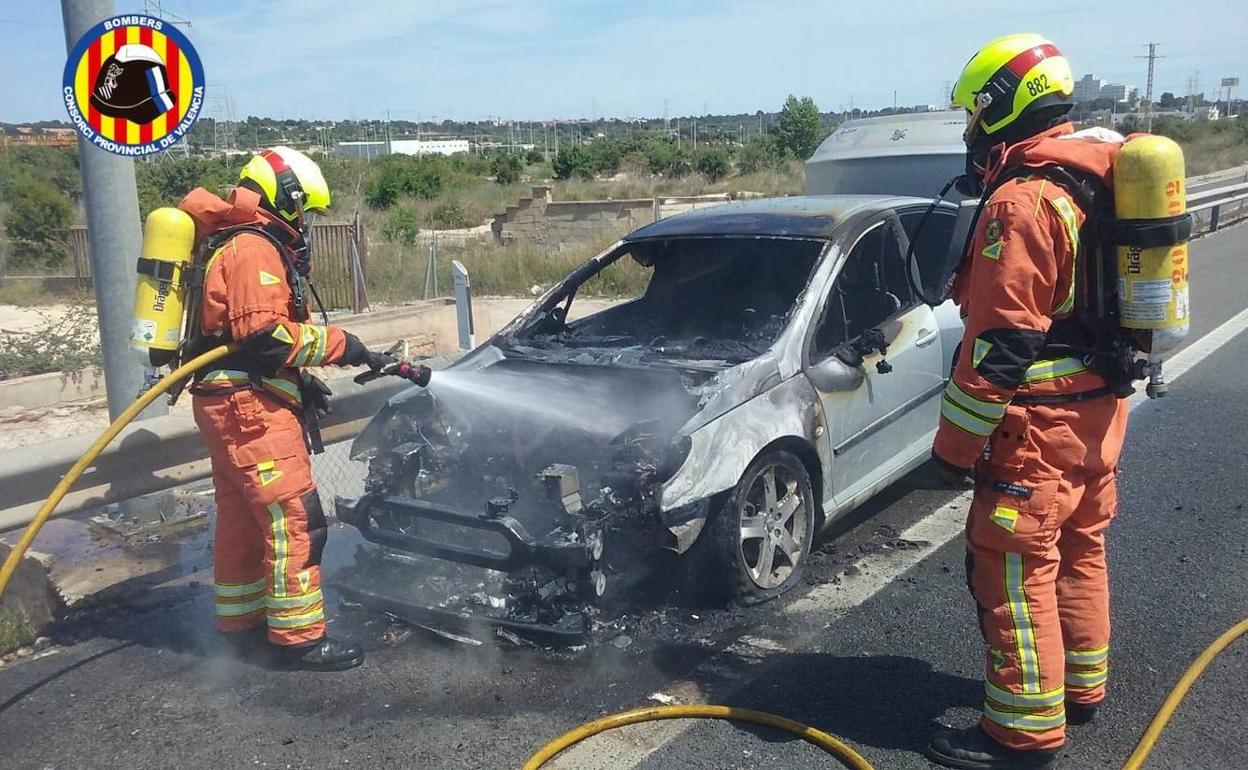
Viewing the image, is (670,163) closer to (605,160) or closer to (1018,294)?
(605,160)

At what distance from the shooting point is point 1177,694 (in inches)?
131

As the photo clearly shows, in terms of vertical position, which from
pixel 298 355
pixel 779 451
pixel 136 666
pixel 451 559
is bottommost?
pixel 136 666

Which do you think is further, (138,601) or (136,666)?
(138,601)

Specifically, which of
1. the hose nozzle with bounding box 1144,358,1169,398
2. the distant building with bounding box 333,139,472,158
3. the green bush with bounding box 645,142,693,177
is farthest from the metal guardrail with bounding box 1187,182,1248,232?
the distant building with bounding box 333,139,472,158

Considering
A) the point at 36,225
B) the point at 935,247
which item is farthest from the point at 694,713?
the point at 36,225

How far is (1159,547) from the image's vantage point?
4.82 meters

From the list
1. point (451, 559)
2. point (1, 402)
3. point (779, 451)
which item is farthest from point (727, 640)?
point (1, 402)

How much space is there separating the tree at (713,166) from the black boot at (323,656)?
144ft

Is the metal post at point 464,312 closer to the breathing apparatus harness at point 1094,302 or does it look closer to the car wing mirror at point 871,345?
the car wing mirror at point 871,345

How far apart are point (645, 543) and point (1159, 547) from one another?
8.42 ft

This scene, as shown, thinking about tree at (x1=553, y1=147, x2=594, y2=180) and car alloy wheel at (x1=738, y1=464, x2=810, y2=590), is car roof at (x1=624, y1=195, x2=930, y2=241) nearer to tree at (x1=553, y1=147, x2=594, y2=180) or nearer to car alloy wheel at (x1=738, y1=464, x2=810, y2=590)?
car alloy wheel at (x1=738, y1=464, x2=810, y2=590)

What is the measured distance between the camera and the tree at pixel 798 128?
51531 mm

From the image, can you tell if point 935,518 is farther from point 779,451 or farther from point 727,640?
point 727,640

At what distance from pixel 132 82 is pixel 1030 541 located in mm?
4623
